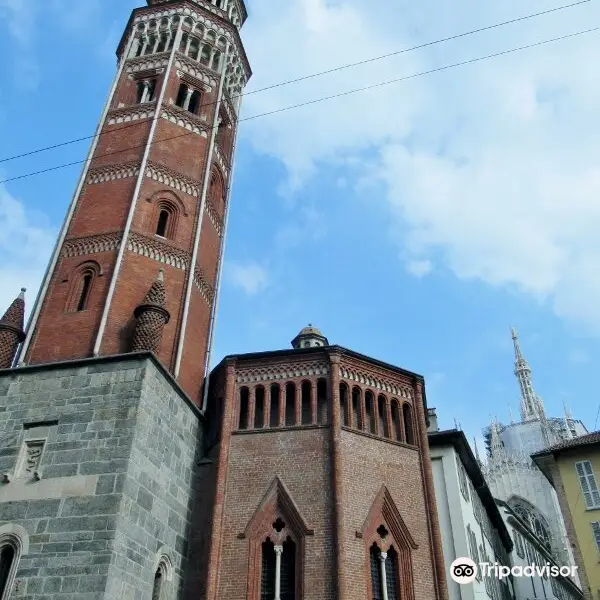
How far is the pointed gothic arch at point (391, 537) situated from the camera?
16.6m

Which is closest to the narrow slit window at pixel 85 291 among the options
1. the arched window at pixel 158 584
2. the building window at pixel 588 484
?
the arched window at pixel 158 584

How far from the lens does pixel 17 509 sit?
1409 centimetres

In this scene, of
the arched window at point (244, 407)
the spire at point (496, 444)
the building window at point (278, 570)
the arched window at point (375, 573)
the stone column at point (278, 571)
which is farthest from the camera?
the spire at point (496, 444)

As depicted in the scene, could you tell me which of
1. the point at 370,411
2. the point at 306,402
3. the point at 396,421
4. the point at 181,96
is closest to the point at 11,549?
the point at 306,402

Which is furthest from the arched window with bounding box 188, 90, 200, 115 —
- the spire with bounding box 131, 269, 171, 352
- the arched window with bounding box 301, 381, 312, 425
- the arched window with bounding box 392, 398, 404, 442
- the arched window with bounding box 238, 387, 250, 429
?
the arched window with bounding box 392, 398, 404, 442

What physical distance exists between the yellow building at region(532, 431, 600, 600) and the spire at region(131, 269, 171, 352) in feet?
51.3

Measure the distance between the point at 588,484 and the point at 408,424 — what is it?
8.56m

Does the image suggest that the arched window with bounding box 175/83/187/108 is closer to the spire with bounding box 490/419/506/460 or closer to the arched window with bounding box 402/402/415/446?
the arched window with bounding box 402/402/415/446

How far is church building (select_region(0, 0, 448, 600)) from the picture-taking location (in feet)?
46.1

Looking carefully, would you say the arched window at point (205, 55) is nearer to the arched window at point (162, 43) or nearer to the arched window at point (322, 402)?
the arched window at point (162, 43)

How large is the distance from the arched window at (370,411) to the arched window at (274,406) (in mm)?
2782

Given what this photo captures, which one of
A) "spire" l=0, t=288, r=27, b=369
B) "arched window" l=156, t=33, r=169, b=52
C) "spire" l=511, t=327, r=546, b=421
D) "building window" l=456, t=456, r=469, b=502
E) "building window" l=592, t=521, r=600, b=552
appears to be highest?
"spire" l=511, t=327, r=546, b=421

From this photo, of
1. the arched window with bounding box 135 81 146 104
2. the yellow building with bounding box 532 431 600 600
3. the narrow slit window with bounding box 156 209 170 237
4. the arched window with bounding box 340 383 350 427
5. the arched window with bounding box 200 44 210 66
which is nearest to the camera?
the arched window with bounding box 340 383 350 427

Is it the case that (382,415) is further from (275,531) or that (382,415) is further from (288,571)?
(288,571)
